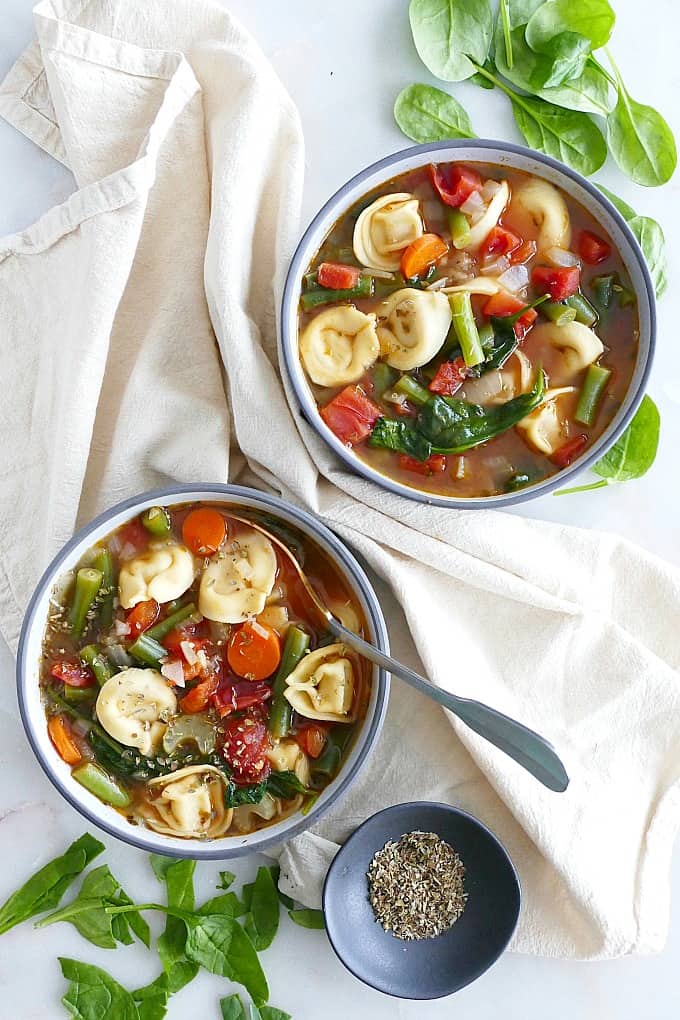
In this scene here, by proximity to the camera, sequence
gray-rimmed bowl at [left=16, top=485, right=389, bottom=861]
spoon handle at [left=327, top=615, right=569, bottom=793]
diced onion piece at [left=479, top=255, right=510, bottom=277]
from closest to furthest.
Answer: spoon handle at [left=327, top=615, right=569, bottom=793] → gray-rimmed bowl at [left=16, top=485, right=389, bottom=861] → diced onion piece at [left=479, top=255, right=510, bottom=277]

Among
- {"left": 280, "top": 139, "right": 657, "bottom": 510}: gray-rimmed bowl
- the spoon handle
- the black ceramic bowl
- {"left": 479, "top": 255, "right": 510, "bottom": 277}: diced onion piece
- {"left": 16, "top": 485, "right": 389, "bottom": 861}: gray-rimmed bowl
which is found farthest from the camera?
the black ceramic bowl

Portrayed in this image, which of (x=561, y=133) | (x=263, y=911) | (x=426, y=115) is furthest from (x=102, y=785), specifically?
(x=561, y=133)

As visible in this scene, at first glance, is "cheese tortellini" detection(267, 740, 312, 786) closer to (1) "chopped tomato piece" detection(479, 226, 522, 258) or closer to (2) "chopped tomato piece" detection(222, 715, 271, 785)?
(2) "chopped tomato piece" detection(222, 715, 271, 785)

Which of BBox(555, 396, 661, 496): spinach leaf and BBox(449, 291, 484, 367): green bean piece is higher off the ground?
BBox(449, 291, 484, 367): green bean piece

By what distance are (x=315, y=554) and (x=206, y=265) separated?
2.67ft

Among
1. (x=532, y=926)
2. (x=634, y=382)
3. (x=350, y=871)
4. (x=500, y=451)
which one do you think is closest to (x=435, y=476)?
(x=500, y=451)

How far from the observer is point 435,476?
272 cm

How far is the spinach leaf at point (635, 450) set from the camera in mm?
2965

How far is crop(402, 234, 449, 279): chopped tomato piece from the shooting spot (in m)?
2.67

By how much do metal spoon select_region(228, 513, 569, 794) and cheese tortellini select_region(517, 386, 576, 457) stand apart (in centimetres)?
69

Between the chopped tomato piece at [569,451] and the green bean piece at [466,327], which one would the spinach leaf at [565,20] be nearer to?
the green bean piece at [466,327]

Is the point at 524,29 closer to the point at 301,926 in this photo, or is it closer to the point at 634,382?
the point at 634,382

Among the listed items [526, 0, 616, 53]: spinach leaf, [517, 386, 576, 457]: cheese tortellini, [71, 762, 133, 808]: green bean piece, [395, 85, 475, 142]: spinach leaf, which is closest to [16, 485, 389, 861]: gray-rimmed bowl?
[71, 762, 133, 808]: green bean piece

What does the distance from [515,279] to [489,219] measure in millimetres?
169
